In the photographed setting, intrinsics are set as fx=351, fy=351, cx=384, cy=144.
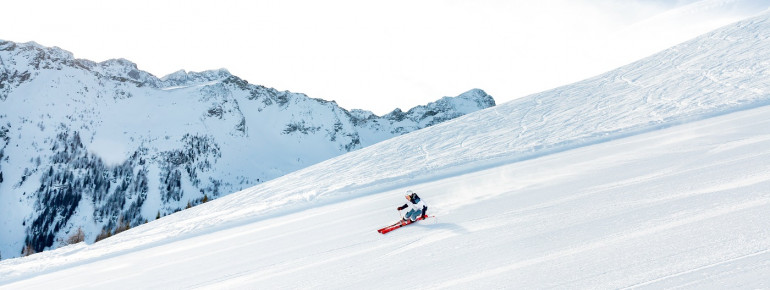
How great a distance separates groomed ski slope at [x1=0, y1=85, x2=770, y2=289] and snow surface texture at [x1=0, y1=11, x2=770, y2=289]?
39 mm

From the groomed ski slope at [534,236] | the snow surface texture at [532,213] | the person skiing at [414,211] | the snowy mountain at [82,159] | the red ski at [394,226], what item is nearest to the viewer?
the groomed ski slope at [534,236]

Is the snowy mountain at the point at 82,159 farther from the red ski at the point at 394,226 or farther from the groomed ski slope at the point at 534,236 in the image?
the red ski at the point at 394,226

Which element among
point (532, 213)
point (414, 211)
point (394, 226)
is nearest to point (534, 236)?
point (532, 213)

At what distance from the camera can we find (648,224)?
559 cm

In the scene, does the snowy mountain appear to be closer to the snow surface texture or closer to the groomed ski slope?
the snow surface texture

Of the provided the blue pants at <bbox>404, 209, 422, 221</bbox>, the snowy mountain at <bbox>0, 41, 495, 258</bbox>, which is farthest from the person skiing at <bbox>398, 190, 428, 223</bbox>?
the snowy mountain at <bbox>0, 41, 495, 258</bbox>

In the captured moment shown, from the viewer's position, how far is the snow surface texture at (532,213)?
16.0ft

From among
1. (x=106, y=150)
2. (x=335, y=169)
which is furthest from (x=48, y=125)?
(x=335, y=169)

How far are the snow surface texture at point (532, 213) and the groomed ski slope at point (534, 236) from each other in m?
0.04

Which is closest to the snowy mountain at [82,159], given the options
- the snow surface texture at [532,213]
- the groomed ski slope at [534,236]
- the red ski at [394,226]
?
the snow surface texture at [532,213]

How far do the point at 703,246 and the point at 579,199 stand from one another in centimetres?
286

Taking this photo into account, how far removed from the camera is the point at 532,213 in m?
7.24

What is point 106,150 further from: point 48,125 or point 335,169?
point 335,169

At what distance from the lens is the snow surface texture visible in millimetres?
4883
